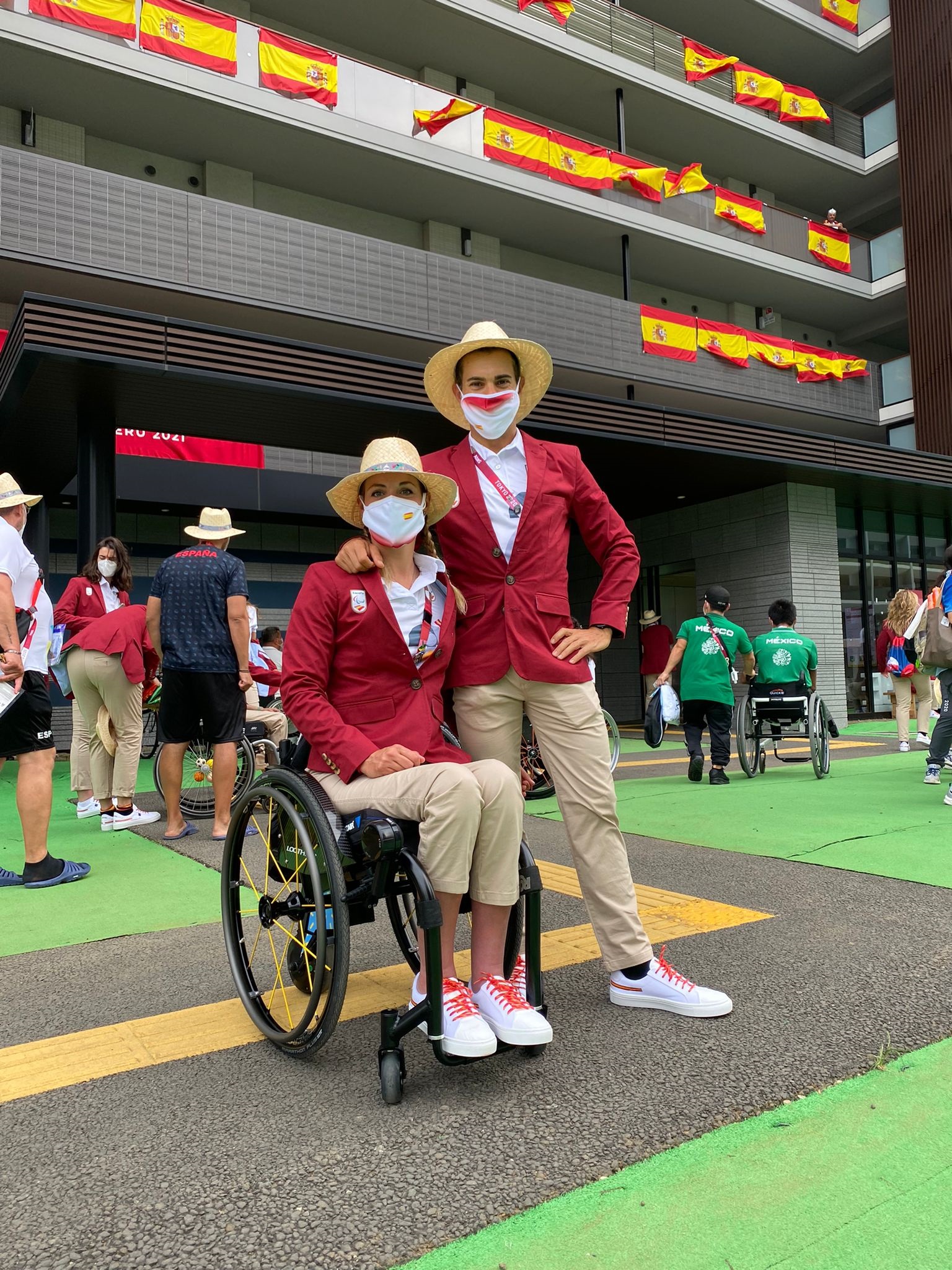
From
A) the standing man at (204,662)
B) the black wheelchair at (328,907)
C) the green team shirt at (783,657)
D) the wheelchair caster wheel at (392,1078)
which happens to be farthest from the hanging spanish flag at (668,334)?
the wheelchair caster wheel at (392,1078)

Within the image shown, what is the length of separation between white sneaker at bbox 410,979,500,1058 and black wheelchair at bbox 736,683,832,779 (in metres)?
6.38

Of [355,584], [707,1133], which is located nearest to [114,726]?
[355,584]

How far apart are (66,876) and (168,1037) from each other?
7.58 feet

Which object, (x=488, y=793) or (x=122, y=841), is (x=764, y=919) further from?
(x=122, y=841)

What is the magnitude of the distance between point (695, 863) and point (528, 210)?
1396 cm

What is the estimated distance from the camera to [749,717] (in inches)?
333

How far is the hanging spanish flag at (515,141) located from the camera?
49.7ft

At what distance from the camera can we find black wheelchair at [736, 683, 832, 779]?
8.16 m

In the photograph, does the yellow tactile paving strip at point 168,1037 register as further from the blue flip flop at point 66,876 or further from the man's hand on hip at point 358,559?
the blue flip flop at point 66,876

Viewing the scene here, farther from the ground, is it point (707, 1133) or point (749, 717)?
point (749, 717)

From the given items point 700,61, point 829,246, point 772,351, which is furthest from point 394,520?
point 829,246

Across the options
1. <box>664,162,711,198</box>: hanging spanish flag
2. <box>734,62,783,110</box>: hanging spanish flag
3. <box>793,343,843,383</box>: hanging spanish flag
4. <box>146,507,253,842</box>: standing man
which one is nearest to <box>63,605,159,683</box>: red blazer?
<box>146,507,253,842</box>: standing man

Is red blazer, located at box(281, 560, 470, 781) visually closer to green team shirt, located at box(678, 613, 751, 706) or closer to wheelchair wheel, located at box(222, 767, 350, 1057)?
wheelchair wheel, located at box(222, 767, 350, 1057)

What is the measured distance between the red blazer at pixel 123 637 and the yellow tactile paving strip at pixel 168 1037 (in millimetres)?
3643
